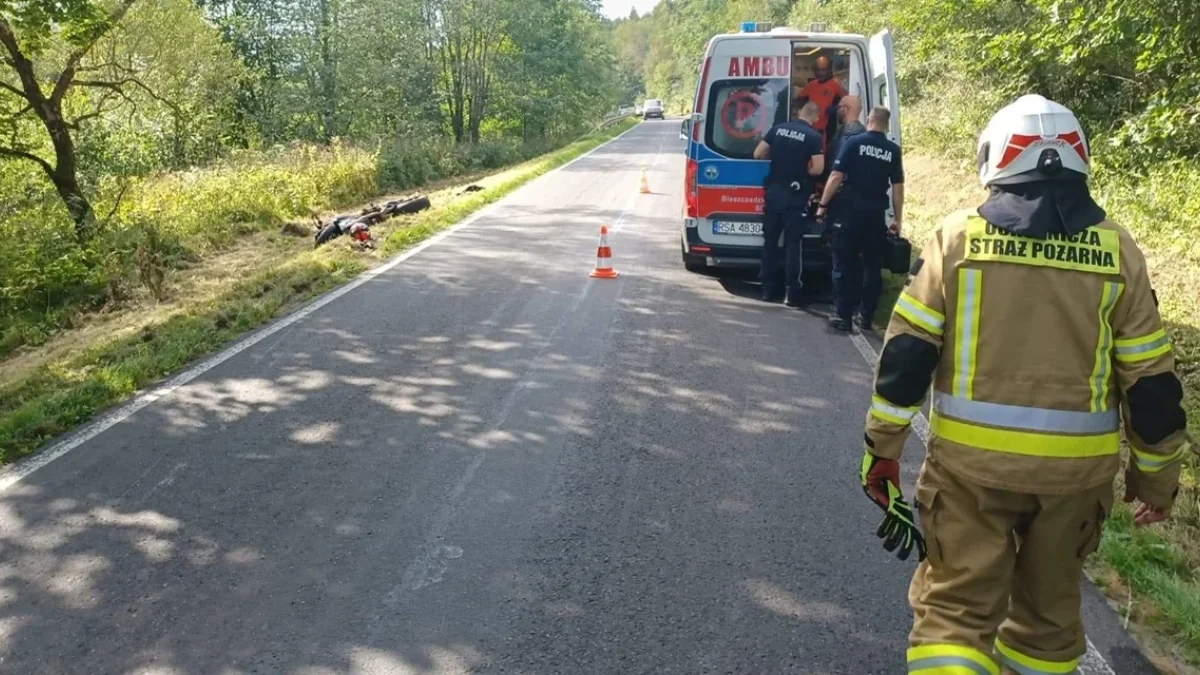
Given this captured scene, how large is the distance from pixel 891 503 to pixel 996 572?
13.6 inches

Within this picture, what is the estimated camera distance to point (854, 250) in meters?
7.43

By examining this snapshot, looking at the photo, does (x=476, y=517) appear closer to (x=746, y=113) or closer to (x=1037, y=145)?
(x=1037, y=145)

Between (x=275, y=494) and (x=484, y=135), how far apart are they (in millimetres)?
38951

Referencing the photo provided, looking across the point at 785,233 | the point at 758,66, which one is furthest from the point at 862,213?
the point at 758,66

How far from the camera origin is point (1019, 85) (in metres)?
14.3

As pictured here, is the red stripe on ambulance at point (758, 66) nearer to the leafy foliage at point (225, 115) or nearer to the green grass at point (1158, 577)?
the green grass at point (1158, 577)

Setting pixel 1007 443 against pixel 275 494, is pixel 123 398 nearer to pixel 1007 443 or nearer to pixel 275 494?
pixel 275 494

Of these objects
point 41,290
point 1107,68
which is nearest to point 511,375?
point 41,290

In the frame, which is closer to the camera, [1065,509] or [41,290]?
[1065,509]

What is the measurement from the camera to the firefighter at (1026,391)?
2330 mm

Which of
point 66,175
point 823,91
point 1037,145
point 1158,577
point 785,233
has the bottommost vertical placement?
point 1158,577

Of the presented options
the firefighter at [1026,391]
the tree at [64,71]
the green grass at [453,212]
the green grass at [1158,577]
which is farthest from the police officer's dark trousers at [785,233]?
the tree at [64,71]

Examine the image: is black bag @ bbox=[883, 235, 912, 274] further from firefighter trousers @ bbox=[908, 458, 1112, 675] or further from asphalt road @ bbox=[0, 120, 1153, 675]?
firefighter trousers @ bbox=[908, 458, 1112, 675]

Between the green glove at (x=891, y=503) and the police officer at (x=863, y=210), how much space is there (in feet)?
16.3
